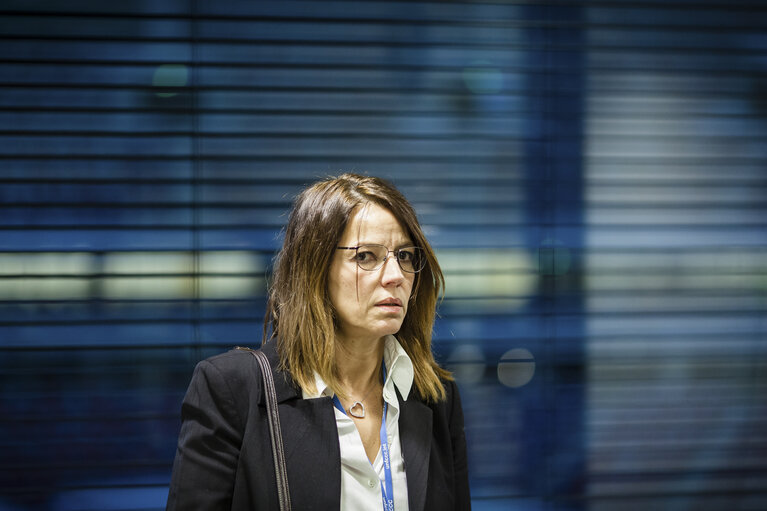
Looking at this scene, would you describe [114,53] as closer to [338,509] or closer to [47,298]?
[47,298]

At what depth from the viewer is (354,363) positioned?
1908 millimetres

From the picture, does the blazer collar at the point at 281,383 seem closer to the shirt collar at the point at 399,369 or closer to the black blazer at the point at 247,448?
the black blazer at the point at 247,448

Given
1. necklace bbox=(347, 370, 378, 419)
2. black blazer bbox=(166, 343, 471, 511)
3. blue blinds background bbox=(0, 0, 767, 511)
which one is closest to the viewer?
black blazer bbox=(166, 343, 471, 511)

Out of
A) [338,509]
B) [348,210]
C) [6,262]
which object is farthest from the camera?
[6,262]

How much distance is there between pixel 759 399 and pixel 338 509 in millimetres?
2549

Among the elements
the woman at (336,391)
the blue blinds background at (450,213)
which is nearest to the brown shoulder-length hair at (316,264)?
the woman at (336,391)

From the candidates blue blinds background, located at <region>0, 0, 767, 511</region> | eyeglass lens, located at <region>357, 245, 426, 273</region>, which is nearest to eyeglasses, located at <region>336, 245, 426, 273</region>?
eyeglass lens, located at <region>357, 245, 426, 273</region>

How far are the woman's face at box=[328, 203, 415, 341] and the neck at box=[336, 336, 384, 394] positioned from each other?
11cm

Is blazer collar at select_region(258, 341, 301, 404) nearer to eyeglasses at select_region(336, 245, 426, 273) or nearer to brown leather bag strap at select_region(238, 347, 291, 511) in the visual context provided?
brown leather bag strap at select_region(238, 347, 291, 511)

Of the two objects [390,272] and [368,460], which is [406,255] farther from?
[368,460]

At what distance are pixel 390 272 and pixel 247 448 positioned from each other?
59 cm

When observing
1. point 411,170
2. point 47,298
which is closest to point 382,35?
point 411,170

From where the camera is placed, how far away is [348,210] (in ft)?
5.82

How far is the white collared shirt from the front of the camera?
67.4 inches
